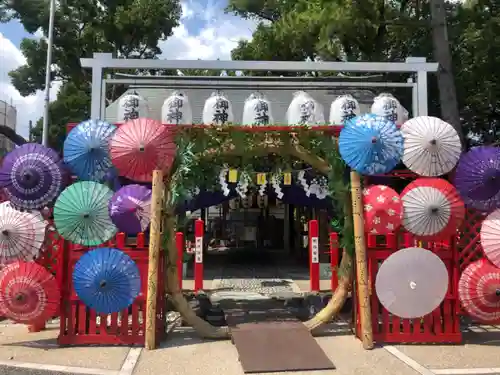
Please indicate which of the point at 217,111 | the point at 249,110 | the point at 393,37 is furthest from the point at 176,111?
the point at 393,37

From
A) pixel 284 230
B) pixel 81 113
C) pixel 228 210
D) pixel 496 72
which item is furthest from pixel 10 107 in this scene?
pixel 496 72

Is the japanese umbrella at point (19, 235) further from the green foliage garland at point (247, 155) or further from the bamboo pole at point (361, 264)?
the bamboo pole at point (361, 264)

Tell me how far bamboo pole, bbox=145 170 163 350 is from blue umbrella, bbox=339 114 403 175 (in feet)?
8.17

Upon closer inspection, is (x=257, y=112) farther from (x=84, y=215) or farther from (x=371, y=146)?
(x=84, y=215)

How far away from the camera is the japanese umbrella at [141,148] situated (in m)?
6.16

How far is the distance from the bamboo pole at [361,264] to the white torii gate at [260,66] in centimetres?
296

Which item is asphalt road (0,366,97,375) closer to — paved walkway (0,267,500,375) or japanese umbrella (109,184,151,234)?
paved walkway (0,267,500,375)

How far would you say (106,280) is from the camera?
19.5 feet

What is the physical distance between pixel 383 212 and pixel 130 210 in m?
3.26

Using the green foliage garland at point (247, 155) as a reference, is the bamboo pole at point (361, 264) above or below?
below

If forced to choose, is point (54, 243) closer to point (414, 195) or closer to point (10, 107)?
point (414, 195)

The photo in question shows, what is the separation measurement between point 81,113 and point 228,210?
1167cm

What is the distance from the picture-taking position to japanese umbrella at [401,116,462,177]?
20.8 ft

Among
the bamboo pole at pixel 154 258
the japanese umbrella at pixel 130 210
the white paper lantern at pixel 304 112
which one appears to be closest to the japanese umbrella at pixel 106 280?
the bamboo pole at pixel 154 258
